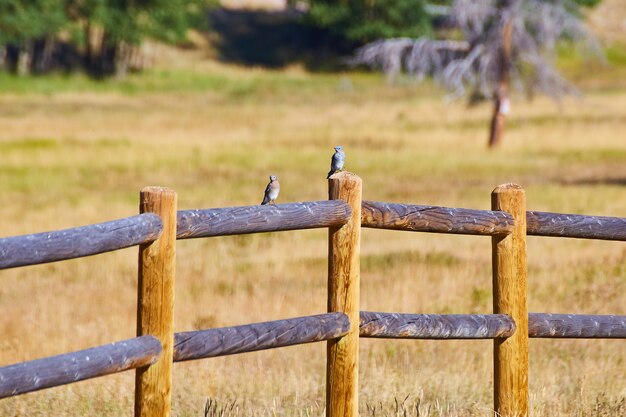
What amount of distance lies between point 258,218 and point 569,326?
2.23 m

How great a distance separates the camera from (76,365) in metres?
5.09

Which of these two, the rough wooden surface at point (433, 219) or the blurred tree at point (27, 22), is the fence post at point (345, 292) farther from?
the blurred tree at point (27, 22)

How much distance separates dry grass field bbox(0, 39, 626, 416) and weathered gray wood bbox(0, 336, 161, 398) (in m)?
1.91

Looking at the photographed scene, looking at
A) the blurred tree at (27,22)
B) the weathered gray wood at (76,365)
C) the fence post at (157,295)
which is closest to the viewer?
the weathered gray wood at (76,365)

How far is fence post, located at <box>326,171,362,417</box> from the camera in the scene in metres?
6.40

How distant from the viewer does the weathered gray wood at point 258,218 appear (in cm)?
574

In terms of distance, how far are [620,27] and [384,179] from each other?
65.6 metres

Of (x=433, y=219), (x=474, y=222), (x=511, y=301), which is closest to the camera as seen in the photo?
(x=433, y=219)

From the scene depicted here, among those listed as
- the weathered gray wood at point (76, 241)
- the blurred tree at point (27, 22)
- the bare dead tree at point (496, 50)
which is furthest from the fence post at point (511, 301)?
the blurred tree at point (27, 22)

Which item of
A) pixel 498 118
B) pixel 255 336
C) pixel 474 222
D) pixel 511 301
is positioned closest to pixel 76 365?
pixel 255 336

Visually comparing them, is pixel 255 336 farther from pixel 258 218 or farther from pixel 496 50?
pixel 496 50

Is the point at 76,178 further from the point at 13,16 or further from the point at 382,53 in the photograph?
the point at 13,16

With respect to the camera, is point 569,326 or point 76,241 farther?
point 569,326

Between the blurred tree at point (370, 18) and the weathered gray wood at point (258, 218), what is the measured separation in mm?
80635
